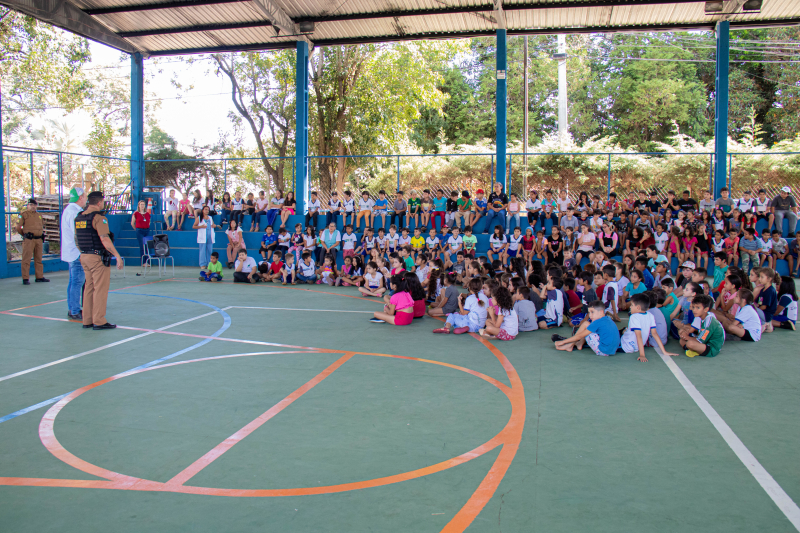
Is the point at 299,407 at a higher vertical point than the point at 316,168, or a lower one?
lower

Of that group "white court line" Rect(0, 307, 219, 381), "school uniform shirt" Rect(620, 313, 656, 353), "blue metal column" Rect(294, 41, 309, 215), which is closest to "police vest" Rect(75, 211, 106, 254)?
"white court line" Rect(0, 307, 219, 381)

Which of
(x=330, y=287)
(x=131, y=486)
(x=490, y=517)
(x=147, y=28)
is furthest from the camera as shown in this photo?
(x=147, y=28)

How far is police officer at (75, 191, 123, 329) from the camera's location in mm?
8398

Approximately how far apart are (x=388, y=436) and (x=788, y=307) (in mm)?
7587

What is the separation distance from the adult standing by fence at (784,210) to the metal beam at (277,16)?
15.2 m

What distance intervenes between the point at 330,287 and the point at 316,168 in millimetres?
16494

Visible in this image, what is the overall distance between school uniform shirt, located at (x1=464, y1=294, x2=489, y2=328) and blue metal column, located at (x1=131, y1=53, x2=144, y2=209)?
1662 centimetres

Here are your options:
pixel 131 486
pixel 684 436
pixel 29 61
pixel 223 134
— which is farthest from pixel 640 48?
pixel 131 486

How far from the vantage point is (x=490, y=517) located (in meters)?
3.35

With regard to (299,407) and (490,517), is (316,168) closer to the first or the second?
(299,407)

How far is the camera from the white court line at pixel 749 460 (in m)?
3.43

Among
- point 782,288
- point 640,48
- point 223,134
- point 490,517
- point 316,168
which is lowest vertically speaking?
point 490,517

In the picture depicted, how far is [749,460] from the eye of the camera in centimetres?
412

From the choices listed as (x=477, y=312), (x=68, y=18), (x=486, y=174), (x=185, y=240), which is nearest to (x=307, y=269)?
(x=185, y=240)
